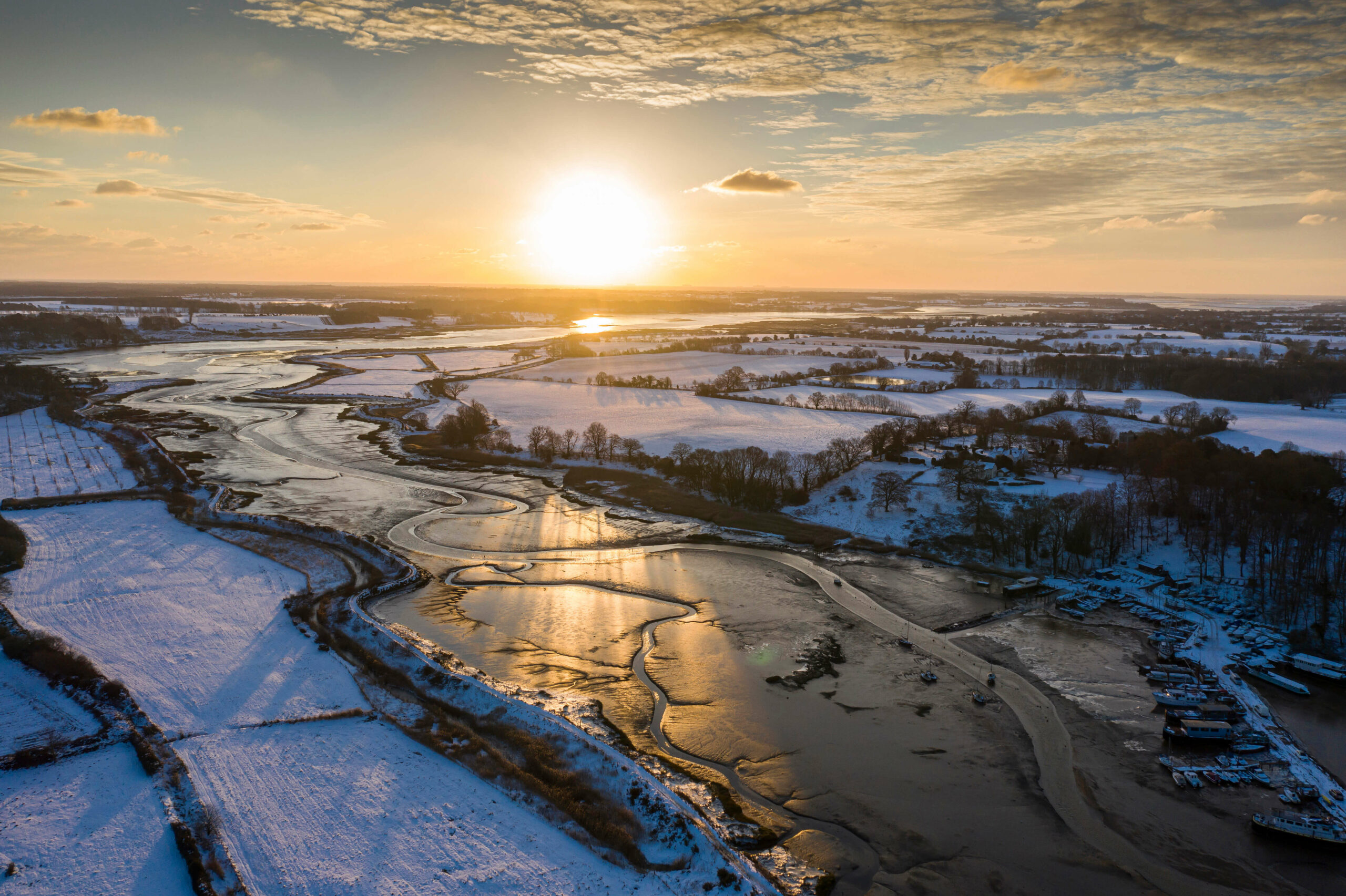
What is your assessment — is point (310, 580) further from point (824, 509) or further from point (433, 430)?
point (433, 430)

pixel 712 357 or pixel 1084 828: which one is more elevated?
pixel 712 357

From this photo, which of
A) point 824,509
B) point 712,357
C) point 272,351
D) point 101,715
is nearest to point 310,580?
point 101,715

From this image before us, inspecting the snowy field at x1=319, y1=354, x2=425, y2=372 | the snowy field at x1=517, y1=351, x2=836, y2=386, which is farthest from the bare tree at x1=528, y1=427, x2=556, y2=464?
the snowy field at x1=319, y1=354, x2=425, y2=372

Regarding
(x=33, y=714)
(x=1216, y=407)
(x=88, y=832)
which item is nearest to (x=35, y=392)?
(x=33, y=714)

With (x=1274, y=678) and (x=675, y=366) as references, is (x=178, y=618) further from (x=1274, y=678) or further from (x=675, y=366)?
(x=675, y=366)

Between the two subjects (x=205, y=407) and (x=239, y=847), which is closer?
(x=239, y=847)

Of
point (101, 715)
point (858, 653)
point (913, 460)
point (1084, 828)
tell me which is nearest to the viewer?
point (1084, 828)

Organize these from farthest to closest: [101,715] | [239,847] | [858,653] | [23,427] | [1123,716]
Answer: [23,427] → [858,653] → [1123,716] → [101,715] → [239,847]
